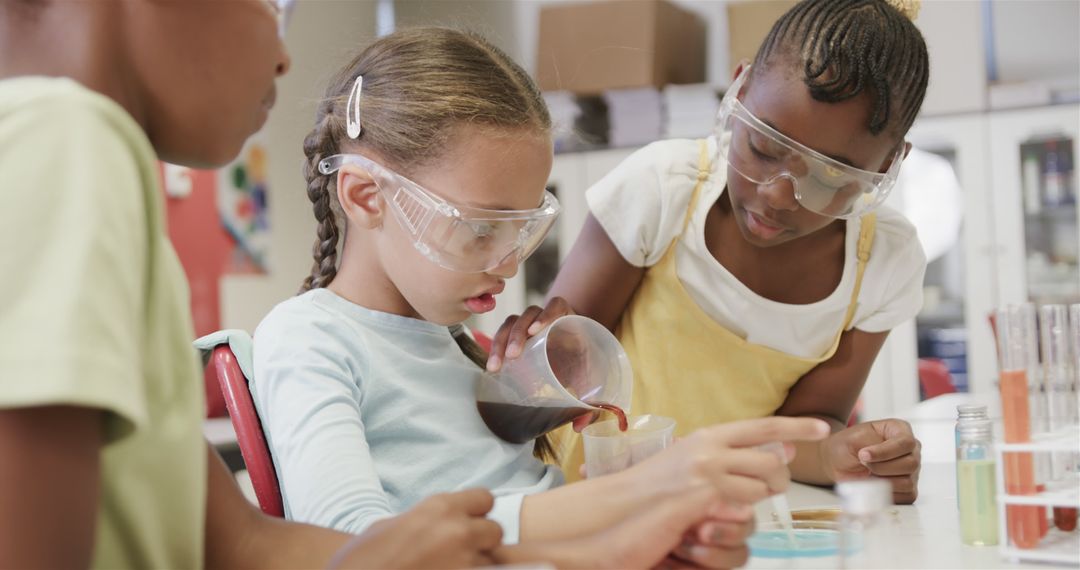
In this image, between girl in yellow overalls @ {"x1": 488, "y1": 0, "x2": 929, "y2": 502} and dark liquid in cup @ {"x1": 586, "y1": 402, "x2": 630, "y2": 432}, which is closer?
dark liquid in cup @ {"x1": 586, "y1": 402, "x2": 630, "y2": 432}

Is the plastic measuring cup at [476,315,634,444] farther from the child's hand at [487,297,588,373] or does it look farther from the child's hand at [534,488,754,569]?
the child's hand at [534,488,754,569]

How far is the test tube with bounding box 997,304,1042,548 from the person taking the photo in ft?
2.86

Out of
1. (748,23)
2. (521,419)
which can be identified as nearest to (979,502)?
(521,419)

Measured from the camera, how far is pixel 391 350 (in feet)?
3.70

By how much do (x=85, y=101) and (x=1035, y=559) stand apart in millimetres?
819

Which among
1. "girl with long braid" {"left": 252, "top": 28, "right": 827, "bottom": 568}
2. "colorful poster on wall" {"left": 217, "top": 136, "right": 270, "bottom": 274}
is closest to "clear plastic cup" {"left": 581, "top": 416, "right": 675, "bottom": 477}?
"girl with long braid" {"left": 252, "top": 28, "right": 827, "bottom": 568}

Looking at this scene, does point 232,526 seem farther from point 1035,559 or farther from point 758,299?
point 758,299

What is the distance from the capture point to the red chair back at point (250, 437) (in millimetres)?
1078

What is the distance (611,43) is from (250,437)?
3172 millimetres

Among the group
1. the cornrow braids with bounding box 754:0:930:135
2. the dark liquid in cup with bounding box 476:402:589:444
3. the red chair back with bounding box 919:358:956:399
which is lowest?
the red chair back with bounding box 919:358:956:399

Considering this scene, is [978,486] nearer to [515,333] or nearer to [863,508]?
[863,508]

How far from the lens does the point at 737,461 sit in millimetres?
734

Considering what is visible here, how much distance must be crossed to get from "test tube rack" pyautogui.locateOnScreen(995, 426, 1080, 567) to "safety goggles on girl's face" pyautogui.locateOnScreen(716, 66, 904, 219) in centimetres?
43

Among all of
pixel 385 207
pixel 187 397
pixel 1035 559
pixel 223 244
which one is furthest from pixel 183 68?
pixel 223 244
